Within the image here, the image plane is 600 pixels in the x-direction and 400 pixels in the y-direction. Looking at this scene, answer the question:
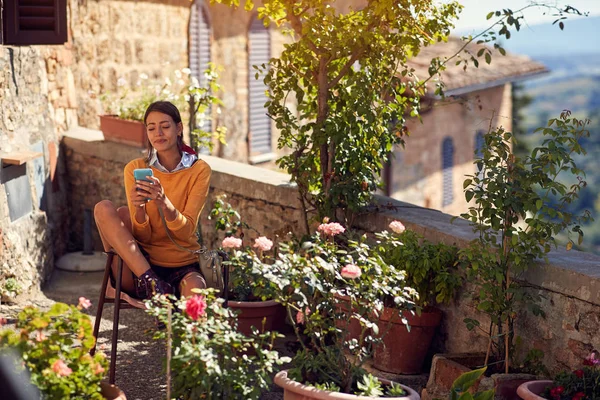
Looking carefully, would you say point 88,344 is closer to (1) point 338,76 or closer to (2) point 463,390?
(2) point 463,390

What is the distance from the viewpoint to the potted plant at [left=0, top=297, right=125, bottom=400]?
3.39 metres

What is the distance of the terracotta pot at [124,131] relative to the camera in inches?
314

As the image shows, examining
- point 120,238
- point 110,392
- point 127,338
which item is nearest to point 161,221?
point 120,238

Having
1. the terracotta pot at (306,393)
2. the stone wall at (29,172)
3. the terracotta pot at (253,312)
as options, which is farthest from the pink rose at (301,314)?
the stone wall at (29,172)

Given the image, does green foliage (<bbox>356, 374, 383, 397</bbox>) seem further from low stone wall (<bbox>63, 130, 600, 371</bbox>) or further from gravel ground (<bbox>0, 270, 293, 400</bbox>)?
low stone wall (<bbox>63, 130, 600, 371</bbox>)

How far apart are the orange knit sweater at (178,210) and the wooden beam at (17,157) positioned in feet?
6.21

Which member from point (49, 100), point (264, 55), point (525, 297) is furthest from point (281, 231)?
point (264, 55)

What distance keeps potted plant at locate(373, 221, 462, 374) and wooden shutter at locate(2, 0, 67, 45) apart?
121 inches

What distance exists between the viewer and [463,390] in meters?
4.22

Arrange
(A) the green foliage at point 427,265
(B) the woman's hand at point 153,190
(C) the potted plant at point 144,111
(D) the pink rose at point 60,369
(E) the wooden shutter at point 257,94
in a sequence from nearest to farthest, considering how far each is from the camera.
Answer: (D) the pink rose at point 60,369 → (B) the woman's hand at point 153,190 → (A) the green foliage at point 427,265 → (C) the potted plant at point 144,111 → (E) the wooden shutter at point 257,94

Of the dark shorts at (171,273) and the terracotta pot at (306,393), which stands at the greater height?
the dark shorts at (171,273)

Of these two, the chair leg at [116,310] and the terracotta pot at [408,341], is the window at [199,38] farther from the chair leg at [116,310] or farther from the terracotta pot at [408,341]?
the chair leg at [116,310]

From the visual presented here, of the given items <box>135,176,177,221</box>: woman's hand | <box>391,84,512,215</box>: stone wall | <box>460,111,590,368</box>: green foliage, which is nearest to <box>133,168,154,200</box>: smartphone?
<box>135,176,177,221</box>: woman's hand

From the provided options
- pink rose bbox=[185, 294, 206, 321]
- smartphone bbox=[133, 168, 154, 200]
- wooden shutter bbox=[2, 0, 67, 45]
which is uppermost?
wooden shutter bbox=[2, 0, 67, 45]
